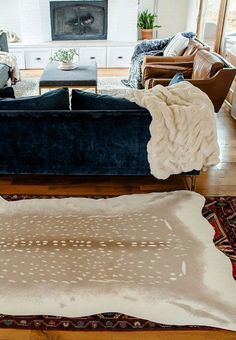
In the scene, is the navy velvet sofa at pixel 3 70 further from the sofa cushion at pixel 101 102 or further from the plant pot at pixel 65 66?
the sofa cushion at pixel 101 102

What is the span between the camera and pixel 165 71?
4637 millimetres

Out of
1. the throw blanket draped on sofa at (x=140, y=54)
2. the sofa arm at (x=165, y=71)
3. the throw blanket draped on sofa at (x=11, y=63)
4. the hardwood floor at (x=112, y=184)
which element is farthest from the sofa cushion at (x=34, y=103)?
the throw blanket draped on sofa at (x=11, y=63)

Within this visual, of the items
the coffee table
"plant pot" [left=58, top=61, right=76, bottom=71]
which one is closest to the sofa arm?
the coffee table

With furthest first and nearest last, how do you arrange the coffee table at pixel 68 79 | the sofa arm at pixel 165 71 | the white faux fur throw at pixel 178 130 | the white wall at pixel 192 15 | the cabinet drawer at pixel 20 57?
the cabinet drawer at pixel 20 57 < the white wall at pixel 192 15 < the coffee table at pixel 68 79 < the sofa arm at pixel 165 71 < the white faux fur throw at pixel 178 130

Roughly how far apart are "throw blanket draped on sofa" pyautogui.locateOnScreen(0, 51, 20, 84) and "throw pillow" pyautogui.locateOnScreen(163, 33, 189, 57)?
7.74ft

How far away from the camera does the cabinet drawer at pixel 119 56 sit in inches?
271

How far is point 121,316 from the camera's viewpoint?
198 cm

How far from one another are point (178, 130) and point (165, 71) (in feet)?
6.73

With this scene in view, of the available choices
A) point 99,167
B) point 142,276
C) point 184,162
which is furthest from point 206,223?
point 99,167

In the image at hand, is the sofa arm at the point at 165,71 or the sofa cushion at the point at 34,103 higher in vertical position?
the sofa cushion at the point at 34,103

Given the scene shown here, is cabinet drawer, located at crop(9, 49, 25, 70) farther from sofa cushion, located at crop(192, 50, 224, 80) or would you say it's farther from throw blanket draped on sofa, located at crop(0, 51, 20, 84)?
sofa cushion, located at crop(192, 50, 224, 80)

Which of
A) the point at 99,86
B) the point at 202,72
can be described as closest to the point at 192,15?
the point at 99,86

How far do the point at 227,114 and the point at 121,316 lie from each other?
3.50m

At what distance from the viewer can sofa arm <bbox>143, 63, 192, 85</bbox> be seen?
4.62 metres
